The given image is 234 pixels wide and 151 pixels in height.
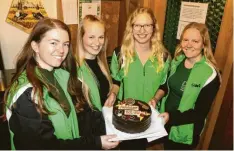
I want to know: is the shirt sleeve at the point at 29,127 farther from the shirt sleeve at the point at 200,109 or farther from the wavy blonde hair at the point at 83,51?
the shirt sleeve at the point at 200,109

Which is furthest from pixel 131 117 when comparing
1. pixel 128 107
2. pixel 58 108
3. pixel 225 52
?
pixel 225 52

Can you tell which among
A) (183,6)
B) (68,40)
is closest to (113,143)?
(68,40)

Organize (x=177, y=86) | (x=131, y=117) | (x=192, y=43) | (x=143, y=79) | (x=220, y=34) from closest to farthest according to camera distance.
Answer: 1. (x=131, y=117)
2. (x=192, y=43)
3. (x=177, y=86)
4. (x=143, y=79)
5. (x=220, y=34)

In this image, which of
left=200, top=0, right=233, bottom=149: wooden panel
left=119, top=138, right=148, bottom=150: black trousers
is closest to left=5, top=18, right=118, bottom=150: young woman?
left=119, top=138, right=148, bottom=150: black trousers

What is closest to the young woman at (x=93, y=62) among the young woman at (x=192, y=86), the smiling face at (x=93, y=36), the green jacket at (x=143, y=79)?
the smiling face at (x=93, y=36)

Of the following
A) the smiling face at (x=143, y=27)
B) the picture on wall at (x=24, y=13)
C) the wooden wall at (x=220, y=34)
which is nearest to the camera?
the smiling face at (x=143, y=27)

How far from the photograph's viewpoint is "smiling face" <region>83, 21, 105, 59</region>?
56.0 inches

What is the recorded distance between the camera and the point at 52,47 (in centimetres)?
105

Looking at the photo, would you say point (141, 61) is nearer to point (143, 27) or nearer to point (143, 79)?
point (143, 79)

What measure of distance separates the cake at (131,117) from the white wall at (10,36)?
1484mm

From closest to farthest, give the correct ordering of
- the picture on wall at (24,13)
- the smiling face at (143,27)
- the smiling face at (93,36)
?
the smiling face at (93,36) < the smiling face at (143,27) < the picture on wall at (24,13)

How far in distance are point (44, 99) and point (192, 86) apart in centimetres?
92

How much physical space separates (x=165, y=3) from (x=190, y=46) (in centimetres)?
90

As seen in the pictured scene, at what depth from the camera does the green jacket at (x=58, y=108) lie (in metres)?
0.96
